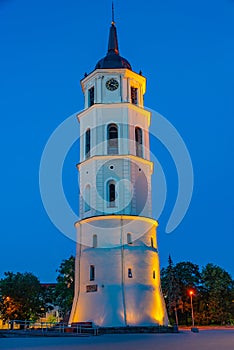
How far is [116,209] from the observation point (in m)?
33.3

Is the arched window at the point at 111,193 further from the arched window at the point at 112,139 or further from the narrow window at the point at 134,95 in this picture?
the narrow window at the point at 134,95

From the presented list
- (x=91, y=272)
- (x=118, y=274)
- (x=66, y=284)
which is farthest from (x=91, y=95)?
(x=66, y=284)

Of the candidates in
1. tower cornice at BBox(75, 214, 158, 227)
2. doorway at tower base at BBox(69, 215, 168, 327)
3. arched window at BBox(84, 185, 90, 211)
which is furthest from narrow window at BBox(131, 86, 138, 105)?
doorway at tower base at BBox(69, 215, 168, 327)

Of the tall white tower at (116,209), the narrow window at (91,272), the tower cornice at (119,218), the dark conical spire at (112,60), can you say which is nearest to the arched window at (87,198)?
the tall white tower at (116,209)

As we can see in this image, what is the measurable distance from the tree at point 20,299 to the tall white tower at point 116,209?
1566 cm

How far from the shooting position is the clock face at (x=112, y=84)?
3791 centimetres

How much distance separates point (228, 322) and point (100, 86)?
38.7m

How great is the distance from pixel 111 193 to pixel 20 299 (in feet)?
64.3

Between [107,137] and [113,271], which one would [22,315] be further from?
[107,137]

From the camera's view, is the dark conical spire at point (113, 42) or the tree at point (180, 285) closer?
the dark conical spire at point (113, 42)

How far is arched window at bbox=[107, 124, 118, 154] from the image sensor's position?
35.6 metres

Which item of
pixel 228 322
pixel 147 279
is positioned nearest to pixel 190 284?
pixel 228 322

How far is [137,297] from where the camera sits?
30.5m

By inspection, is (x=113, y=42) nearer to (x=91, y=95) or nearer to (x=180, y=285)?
(x=91, y=95)
